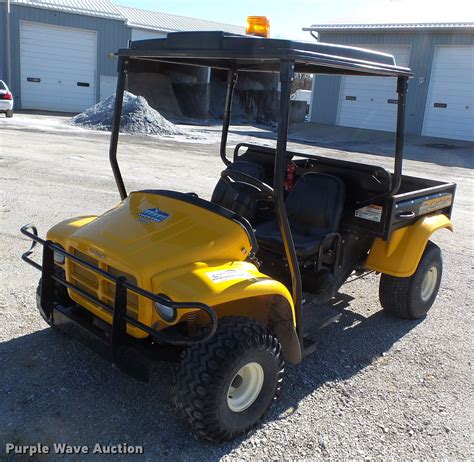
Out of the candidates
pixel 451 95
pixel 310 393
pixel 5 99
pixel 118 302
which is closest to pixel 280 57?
pixel 118 302

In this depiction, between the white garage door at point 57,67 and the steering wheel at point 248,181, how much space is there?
21.9 metres

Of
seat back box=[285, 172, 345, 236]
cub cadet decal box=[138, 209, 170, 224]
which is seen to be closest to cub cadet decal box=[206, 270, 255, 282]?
cub cadet decal box=[138, 209, 170, 224]

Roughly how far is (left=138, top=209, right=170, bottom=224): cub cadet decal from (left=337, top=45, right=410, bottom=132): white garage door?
20.1 m

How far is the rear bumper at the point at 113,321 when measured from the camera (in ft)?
7.93

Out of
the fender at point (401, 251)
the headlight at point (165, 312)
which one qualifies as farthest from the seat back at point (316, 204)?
the headlight at point (165, 312)

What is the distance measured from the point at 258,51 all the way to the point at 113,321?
4.74 ft

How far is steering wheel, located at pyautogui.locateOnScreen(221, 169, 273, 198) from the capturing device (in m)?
2.77

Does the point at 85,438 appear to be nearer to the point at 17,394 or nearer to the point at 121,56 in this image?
the point at 17,394

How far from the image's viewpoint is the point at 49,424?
2719mm

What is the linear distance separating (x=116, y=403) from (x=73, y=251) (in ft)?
2.81

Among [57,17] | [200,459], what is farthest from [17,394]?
[57,17]

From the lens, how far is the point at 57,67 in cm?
2359

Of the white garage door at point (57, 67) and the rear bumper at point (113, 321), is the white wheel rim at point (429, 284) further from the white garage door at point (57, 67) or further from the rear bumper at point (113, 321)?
the white garage door at point (57, 67)

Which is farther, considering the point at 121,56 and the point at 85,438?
the point at 121,56
